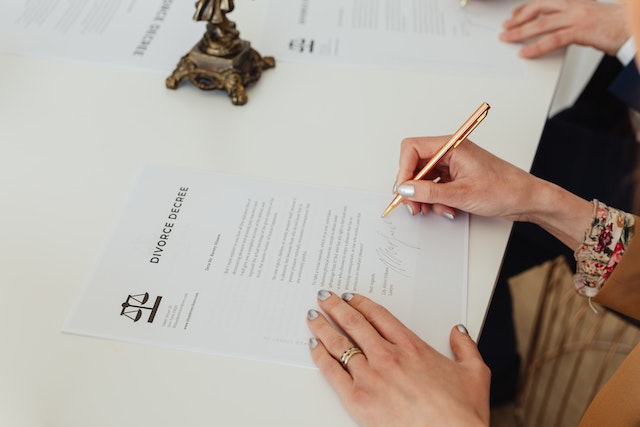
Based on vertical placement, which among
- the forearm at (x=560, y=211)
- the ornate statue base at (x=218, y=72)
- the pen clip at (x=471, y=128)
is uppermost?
the pen clip at (x=471, y=128)

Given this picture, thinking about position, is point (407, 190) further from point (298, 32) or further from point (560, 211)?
point (298, 32)

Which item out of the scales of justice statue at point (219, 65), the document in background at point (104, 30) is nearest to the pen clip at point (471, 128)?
the scales of justice statue at point (219, 65)

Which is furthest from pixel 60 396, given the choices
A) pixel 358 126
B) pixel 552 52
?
pixel 552 52

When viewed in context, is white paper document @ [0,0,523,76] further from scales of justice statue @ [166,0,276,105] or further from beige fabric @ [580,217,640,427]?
beige fabric @ [580,217,640,427]

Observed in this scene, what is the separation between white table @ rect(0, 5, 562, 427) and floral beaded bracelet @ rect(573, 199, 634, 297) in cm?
13

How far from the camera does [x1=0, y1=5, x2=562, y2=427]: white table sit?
0.67 metres

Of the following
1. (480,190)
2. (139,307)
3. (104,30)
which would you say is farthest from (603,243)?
(104,30)

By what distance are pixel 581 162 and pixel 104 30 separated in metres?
0.93

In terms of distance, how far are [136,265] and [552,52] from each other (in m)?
0.80

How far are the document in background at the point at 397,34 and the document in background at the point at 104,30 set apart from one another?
17cm

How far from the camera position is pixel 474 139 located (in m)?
0.98

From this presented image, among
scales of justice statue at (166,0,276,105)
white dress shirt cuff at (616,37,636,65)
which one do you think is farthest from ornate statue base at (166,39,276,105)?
white dress shirt cuff at (616,37,636,65)

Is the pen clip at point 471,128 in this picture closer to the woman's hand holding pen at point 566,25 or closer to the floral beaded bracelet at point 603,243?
the floral beaded bracelet at point 603,243

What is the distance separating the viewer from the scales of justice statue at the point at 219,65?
103 cm
